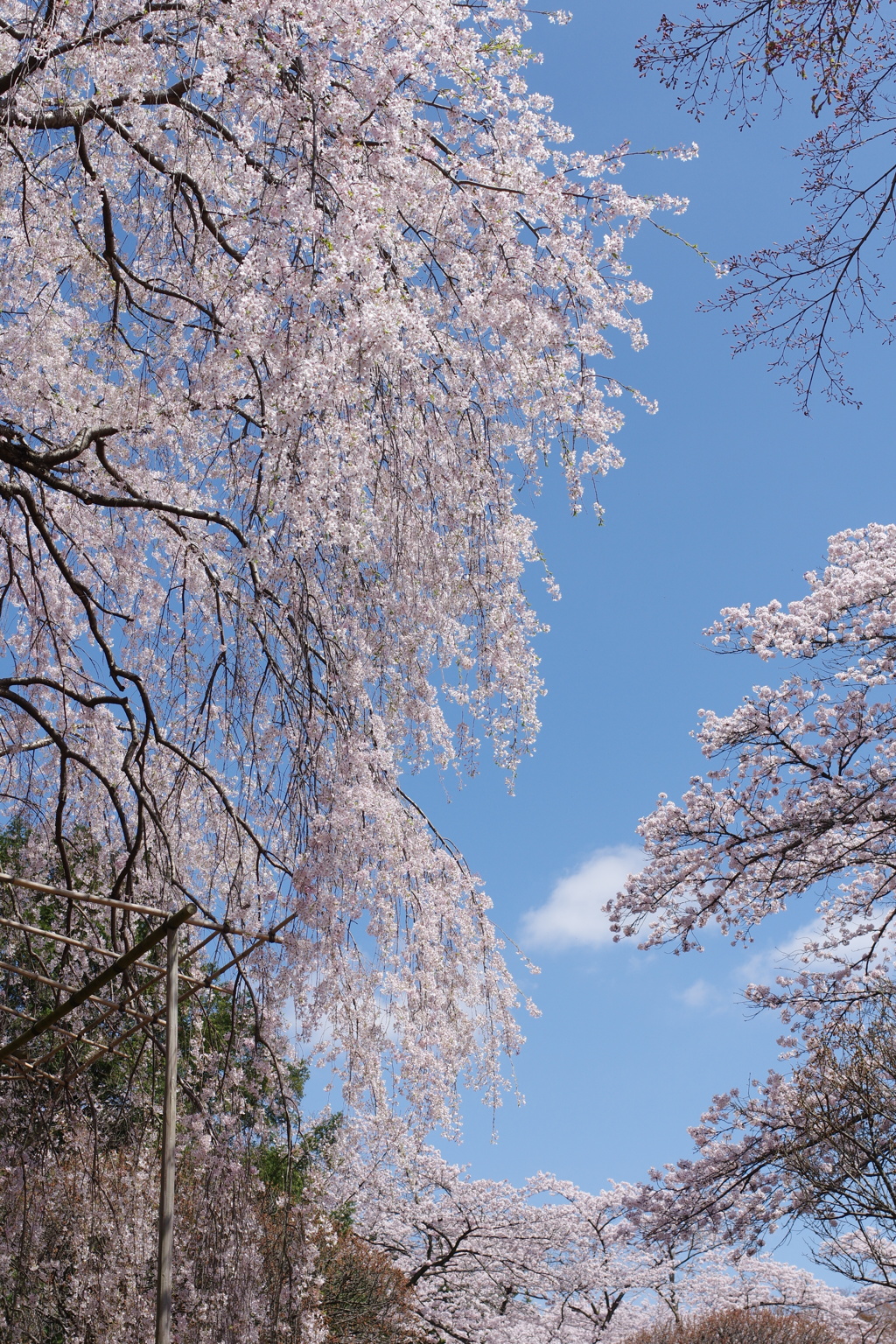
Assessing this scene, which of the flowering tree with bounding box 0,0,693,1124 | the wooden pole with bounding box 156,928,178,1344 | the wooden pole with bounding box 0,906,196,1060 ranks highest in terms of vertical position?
the flowering tree with bounding box 0,0,693,1124

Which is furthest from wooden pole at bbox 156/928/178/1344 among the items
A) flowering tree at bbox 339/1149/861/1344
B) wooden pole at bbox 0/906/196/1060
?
flowering tree at bbox 339/1149/861/1344

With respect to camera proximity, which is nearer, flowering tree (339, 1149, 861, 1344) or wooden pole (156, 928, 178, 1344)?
wooden pole (156, 928, 178, 1344)

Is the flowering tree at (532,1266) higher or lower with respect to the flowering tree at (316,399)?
lower

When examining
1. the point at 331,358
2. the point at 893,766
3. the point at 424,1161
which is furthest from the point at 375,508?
the point at 424,1161

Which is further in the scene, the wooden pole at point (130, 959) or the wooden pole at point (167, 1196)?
the wooden pole at point (130, 959)

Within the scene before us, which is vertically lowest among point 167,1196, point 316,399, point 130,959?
point 167,1196

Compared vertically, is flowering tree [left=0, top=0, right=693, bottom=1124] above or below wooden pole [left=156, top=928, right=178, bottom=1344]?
above

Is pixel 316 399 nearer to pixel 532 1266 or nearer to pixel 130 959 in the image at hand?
pixel 130 959

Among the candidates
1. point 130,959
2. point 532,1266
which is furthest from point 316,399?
point 532,1266

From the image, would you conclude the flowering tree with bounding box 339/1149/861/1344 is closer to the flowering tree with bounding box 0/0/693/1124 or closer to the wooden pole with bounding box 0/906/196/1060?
the flowering tree with bounding box 0/0/693/1124

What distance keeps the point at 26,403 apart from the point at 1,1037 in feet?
11.1

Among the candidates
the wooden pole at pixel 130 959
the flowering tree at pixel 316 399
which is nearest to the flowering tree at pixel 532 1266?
the flowering tree at pixel 316 399

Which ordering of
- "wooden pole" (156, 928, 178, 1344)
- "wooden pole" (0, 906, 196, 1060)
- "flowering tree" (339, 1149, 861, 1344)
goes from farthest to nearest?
"flowering tree" (339, 1149, 861, 1344)
"wooden pole" (0, 906, 196, 1060)
"wooden pole" (156, 928, 178, 1344)

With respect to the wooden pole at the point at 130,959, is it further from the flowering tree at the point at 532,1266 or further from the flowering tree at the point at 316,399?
the flowering tree at the point at 532,1266
